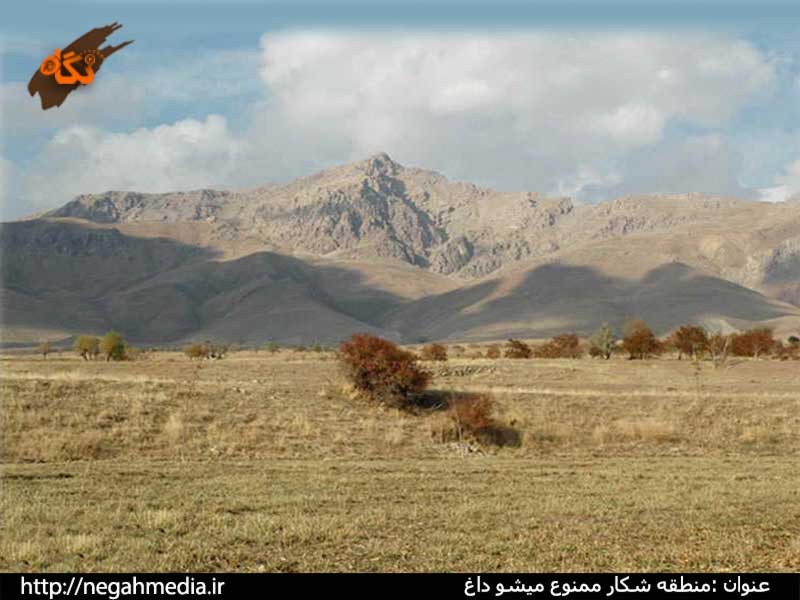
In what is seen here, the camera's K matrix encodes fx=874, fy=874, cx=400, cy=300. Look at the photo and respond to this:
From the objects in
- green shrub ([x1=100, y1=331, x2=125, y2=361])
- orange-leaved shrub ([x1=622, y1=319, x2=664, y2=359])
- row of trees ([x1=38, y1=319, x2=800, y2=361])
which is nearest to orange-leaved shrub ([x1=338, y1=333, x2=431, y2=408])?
row of trees ([x1=38, y1=319, x2=800, y2=361])

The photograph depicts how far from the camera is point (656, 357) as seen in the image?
7706 centimetres

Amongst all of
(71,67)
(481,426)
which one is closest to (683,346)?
(481,426)

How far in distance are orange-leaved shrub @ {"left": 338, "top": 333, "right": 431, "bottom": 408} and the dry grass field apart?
91 cm

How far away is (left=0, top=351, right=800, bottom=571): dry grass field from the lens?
1215 centimetres

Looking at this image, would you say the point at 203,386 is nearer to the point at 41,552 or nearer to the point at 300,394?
the point at 300,394

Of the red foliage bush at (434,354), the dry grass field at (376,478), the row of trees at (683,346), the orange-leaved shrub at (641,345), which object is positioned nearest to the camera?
the dry grass field at (376,478)

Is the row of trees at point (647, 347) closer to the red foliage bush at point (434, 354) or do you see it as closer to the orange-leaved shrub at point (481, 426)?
the red foliage bush at point (434, 354)

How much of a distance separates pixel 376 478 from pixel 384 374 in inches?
713

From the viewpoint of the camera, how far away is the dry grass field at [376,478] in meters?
12.1

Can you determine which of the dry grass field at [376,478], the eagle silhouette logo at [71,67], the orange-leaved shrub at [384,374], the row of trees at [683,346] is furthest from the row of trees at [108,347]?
the eagle silhouette logo at [71,67]

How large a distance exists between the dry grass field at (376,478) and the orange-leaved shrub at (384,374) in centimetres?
91

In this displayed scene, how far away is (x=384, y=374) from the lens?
129 feet

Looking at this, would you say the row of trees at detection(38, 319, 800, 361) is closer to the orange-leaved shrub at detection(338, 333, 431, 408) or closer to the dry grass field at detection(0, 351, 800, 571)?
the dry grass field at detection(0, 351, 800, 571)
